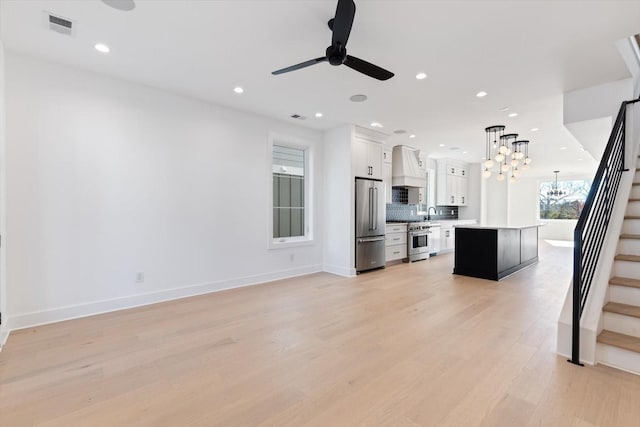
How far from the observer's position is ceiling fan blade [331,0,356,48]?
74.0 inches

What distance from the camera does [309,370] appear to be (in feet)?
7.29

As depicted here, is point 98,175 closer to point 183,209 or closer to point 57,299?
point 183,209

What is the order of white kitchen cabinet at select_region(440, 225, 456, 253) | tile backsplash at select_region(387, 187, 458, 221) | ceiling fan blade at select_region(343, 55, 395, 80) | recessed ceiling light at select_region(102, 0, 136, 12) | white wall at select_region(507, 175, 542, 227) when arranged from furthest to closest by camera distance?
white wall at select_region(507, 175, 542, 227) < white kitchen cabinet at select_region(440, 225, 456, 253) < tile backsplash at select_region(387, 187, 458, 221) < ceiling fan blade at select_region(343, 55, 395, 80) < recessed ceiling light at select_region(102, 0, 136, 12)

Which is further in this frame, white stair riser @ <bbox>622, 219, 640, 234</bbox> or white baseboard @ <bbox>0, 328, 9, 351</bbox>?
white stair riser @ <bbox>622, 219, 640, 234</bbox>

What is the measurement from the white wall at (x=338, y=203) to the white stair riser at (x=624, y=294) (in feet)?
11.5

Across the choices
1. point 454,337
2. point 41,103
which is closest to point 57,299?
Result: point 41,103

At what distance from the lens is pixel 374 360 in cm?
235

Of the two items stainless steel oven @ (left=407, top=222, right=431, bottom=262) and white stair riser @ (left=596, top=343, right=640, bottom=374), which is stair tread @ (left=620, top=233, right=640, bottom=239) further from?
stainless steel oven @ (left=407, top=222, right=431, bottom=262)

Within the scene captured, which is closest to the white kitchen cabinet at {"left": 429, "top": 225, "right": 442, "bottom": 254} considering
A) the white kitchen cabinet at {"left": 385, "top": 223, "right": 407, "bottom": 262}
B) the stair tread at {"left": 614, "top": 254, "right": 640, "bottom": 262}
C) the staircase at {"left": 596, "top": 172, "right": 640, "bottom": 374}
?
the white kitchen cabinet at {"left": 385, "top": 223, "right": 407, "bottom": 262}

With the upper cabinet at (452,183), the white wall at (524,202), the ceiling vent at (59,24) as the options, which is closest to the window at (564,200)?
the white wall at (524,202)

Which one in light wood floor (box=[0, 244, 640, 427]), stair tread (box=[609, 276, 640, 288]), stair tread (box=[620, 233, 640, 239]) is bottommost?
light wood floor (box=[0, 244, 640, 427])

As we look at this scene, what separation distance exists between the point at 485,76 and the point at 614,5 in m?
1.22

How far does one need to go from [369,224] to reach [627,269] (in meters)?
3.62

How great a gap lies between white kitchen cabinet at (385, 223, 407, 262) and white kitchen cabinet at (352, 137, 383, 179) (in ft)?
4.16
